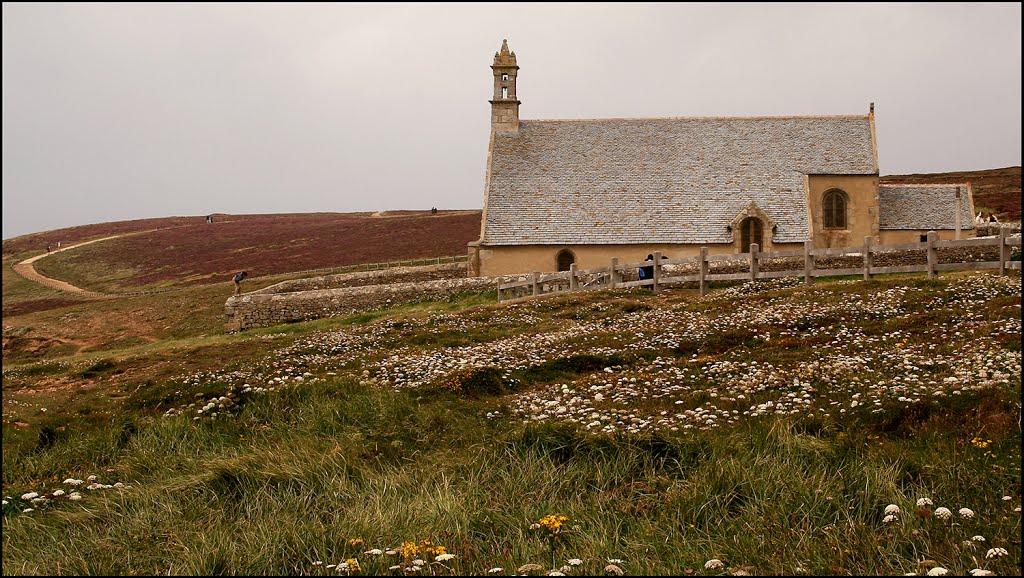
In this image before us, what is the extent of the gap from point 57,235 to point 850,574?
113m

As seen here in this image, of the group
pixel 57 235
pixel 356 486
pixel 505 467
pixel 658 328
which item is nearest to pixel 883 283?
pixel 658 328

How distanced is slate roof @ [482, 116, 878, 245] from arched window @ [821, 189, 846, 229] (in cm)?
124

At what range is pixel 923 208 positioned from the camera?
40.1 m

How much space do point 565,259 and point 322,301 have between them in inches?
497

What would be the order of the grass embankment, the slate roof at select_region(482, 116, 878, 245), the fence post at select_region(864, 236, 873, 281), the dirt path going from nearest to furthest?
the grass embankment → the fence post at select_region(864, 236, 873, 281) → the slate roof at select_region(482, 116, 878, 245) → the dirt path

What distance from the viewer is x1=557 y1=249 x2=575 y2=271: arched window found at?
37.2m

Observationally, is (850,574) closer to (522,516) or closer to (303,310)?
(522,516)

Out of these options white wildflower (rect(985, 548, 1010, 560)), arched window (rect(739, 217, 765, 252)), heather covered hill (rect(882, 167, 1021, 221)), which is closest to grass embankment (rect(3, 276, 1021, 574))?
white wildflower (rect(985, 548, 1010, 560))

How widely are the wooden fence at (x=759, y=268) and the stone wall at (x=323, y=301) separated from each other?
2.95 meters

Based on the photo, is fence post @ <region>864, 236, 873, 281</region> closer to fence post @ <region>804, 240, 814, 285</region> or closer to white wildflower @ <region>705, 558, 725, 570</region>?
fence post @ <region>804, 240, 814, 285</region>

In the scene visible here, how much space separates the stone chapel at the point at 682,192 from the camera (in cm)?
3709

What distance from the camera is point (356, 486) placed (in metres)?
9.38

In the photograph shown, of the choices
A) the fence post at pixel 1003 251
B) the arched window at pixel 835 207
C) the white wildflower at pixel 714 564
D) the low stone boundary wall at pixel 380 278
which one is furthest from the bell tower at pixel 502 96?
the white wildflower at pixel 714 564

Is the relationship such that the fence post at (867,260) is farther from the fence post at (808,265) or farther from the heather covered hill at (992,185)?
the heather covered hill at (992,185)
